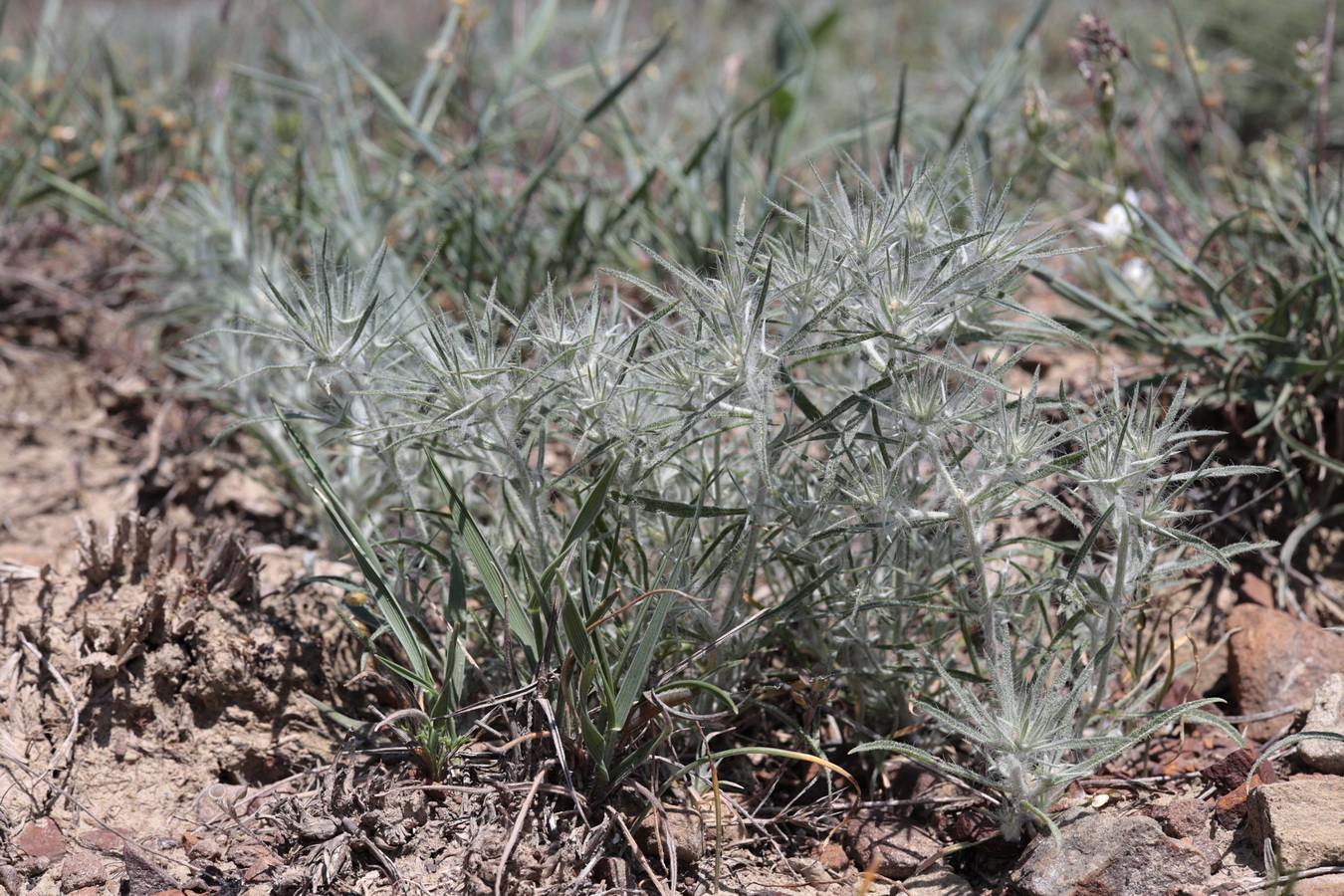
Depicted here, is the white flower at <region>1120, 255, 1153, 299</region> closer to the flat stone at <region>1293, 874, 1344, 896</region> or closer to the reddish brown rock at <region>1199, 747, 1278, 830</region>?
the reddish brown rock at <region>1199, 747, 1278, 830</region>

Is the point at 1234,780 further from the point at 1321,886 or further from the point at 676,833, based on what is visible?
the point at 676,833

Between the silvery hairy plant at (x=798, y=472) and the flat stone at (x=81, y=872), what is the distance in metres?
0.64

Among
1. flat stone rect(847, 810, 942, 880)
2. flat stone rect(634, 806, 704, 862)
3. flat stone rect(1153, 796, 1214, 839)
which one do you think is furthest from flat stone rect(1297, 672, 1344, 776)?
flat stone rect(634, 806, 704, 862)

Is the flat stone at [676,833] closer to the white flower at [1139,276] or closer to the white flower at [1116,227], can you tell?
the white flower at [1116,227]

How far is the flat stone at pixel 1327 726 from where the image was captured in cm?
188

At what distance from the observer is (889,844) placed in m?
1.88

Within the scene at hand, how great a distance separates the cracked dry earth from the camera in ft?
5.64

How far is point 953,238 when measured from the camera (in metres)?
1.57

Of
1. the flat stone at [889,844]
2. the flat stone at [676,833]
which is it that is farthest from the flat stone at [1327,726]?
the flat stone at [676,833]

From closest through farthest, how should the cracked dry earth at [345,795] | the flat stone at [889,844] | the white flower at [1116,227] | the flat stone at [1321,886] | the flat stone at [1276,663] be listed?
the flat stone at [1321,886]
the cracked dry earth at [345,795]
the flat stone at [889,844]
the flat stone at [1276,663]
the white flower at [1116,227]

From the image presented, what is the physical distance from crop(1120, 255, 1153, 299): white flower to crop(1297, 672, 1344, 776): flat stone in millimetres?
1164

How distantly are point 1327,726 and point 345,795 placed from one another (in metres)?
1.74

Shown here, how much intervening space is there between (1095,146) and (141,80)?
173 inches

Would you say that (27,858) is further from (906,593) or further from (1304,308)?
(1304,308)
